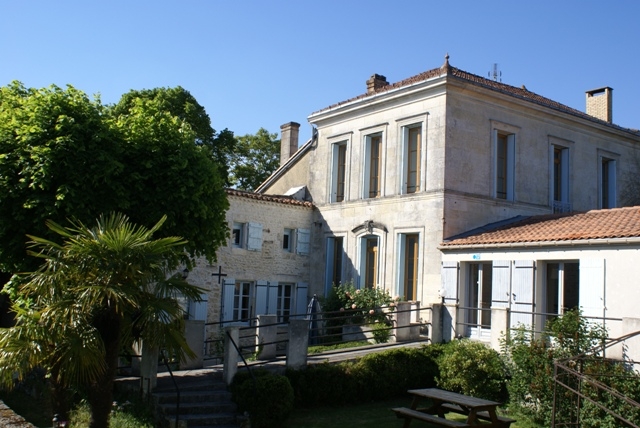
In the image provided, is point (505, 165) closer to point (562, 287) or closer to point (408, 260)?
point (408, 260)

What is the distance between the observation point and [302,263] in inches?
883

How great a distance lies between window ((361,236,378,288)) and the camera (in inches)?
818

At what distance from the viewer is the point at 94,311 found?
10.0m

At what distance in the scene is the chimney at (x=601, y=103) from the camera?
23672 mm

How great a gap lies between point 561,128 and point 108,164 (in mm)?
14507

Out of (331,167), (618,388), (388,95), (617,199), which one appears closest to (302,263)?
(331,167)

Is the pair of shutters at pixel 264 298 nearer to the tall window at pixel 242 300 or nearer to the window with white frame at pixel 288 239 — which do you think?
the tall window at pixel 242 300

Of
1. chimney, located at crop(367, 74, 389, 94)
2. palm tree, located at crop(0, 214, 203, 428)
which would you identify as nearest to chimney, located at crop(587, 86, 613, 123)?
chimney, located at crop(367, 74, 389, 94)

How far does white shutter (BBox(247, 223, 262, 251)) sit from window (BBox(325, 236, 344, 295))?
2472 millimetres

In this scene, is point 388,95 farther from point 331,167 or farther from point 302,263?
point 302,263

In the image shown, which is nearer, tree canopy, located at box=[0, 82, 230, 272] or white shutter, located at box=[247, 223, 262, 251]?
tree canopy, located at box=[0, 82, 230, 272]

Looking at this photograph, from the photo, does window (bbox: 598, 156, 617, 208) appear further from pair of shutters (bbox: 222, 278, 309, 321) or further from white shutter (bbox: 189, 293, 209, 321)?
white shutter (bbox: 189, 293, 209, 321)

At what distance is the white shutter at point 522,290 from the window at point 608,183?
7.87 m

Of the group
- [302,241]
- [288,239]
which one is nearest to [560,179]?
[302,241]
